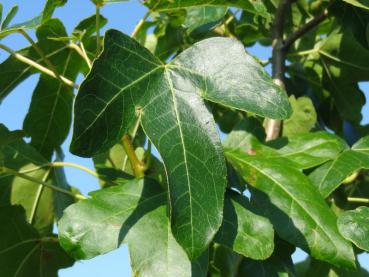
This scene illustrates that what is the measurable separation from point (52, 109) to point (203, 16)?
485mm

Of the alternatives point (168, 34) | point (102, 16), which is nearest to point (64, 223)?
point (102, 16)

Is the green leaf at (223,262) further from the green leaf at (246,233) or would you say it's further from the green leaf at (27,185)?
the green leaf at (27,185)

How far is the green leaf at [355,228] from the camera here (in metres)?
1.16

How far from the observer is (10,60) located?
1566 millimetres

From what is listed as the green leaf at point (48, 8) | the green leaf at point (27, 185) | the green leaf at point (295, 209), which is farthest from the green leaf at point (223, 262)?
the green leaf at point (48, 8)

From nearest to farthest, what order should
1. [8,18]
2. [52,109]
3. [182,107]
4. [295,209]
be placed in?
[182,107]
[295,209]
[8,18]
[52,109]

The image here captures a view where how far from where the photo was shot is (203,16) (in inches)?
54.5

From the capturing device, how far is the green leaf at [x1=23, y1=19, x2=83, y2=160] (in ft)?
5.37

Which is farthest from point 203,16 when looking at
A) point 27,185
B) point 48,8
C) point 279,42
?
point 27,185

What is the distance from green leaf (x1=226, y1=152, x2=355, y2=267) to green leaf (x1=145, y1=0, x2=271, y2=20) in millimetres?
289

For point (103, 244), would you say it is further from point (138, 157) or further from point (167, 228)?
point (138, 157)

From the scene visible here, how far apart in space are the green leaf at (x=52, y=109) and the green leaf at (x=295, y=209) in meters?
0.54

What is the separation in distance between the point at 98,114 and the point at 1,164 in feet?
2.03

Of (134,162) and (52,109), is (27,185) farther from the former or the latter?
(134,162)
